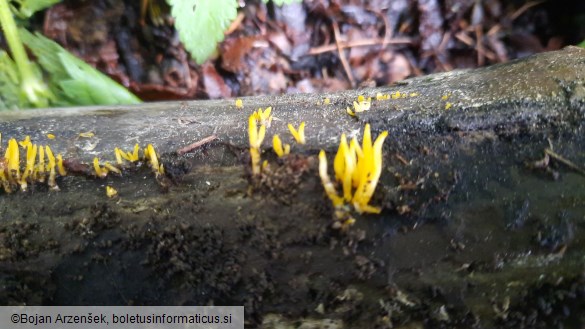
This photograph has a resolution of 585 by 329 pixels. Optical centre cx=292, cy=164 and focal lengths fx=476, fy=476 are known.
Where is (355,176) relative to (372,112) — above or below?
below

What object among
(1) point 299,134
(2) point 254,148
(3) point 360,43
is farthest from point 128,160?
(3) point 360,43

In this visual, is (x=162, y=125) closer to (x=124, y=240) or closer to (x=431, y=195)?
(x=124, y=240)

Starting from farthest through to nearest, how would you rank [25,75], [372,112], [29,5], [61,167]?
[29,5]
[25,75]
[372,112]
[61,167]

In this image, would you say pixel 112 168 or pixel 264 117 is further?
pixel 264 117

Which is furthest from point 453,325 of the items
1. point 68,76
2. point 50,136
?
point 68,76

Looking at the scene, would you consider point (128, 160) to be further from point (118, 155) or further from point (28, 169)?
point (28, 169)

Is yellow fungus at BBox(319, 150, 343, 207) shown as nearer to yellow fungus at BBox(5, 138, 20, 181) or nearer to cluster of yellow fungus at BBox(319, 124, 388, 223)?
cluster of yellow fungus at BBox(319, 124, 388, 223)

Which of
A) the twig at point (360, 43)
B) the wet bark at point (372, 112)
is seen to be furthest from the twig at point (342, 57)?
the wet bark at point (372, 112)

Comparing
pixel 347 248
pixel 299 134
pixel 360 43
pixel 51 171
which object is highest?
pixel 360 43

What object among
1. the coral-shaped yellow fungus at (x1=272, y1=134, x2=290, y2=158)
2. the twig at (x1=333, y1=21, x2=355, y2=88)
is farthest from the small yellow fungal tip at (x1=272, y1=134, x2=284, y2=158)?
the twig at (x1=333, y1=21, x2=355, y2=88)
